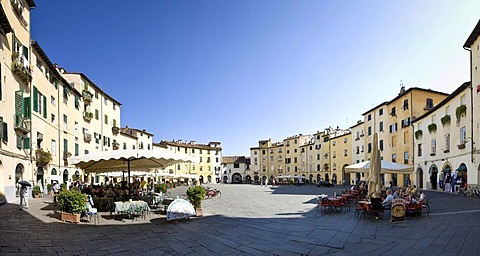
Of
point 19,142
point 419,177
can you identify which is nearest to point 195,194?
point 19,142

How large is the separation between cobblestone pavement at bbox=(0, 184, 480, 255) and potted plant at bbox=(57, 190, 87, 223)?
1.22 feet

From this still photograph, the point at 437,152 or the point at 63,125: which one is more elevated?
the point at 63,125

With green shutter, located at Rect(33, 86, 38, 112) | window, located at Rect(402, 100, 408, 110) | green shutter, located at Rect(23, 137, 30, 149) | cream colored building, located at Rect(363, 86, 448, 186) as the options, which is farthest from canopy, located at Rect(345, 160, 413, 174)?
window, located at Rect(402, 100, 408, 110)

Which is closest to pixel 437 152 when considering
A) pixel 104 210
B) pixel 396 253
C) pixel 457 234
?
pixel 457 234

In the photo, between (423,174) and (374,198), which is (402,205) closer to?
(374,198)

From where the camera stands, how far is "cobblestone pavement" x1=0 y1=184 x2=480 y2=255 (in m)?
6.97

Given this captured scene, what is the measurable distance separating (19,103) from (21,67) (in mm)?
2145

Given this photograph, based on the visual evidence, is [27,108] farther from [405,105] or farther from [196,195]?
[405,105]

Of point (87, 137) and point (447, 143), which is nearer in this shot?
point (447, 143)

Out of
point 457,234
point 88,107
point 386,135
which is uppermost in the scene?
point 88,107

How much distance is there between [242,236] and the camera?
850cm

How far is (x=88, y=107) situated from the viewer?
35.5 meters

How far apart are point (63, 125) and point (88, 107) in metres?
7.89

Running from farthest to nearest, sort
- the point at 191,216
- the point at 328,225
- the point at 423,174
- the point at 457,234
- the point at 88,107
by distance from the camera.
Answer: the point at 88,107, the point at 423,174, the point at 191,216, the point at 328,225, the point at 457,234
